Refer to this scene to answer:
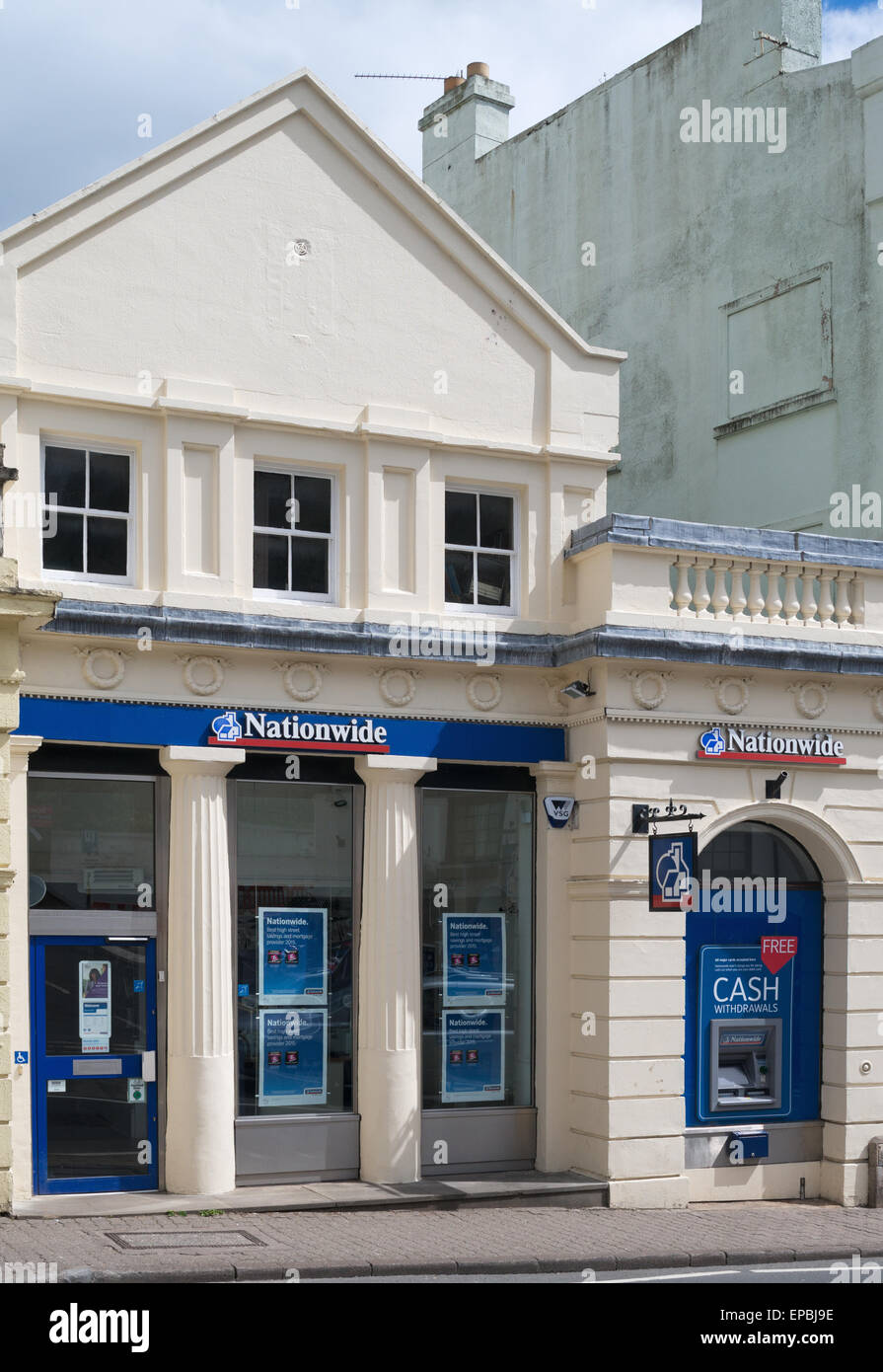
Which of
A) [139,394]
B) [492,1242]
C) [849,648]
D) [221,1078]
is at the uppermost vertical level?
[139,394]

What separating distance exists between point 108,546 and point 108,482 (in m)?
0.60

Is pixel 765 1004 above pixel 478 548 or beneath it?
beneath

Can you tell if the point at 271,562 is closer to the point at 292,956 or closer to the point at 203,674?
the point at 203,674

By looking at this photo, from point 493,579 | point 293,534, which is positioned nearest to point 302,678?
point 293,534

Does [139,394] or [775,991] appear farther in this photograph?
[775,991]

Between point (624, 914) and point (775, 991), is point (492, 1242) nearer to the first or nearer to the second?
point (624, 914)

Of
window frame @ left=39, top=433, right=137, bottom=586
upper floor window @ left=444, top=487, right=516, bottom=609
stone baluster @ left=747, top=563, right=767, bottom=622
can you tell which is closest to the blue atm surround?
stone baluster @ left=747, top=563, right=767, bottom=622

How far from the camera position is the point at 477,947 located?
1656 centimetres

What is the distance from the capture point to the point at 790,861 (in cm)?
1733

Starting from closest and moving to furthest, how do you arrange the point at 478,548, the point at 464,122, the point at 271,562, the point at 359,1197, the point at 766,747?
the point at 359,1197, the point at 271,562, the point at 766,747, the point at 478,548, the point at 464,122

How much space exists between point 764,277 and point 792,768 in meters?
7.93

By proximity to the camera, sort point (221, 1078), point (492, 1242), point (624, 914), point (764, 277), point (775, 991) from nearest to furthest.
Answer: point (492, 1242), point (221, 1078), point (624, 914), point (775, 991), point (764, 277)

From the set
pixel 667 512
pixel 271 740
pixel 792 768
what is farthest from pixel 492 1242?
pixel 667 512

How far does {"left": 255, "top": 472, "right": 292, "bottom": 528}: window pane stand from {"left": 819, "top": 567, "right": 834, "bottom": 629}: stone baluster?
18.0ft
